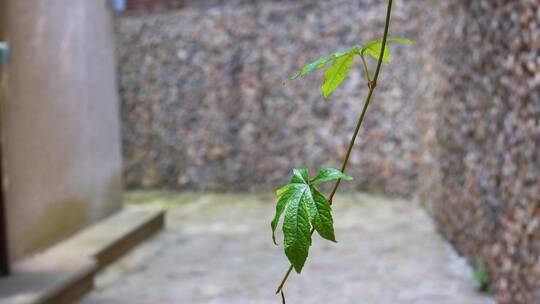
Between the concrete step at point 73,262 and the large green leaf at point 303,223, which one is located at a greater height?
the large green leaf at point 303,223

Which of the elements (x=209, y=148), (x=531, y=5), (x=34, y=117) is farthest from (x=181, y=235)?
(x=531, y=5)

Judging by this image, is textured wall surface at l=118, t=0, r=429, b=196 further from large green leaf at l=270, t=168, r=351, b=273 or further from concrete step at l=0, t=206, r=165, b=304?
large green leaf at l=270, t=168, r=351, b=273

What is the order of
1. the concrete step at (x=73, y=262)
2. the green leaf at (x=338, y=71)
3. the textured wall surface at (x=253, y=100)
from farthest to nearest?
the textured wall surface at (x=253, y=100) < the concrete step at (x=73, y=262) < the green leaf at (x=338, y=71)

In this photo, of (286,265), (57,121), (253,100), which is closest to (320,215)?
(286,265)

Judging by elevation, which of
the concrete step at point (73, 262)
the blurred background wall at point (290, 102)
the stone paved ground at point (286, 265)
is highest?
the blurred background wall at point (290, 102)

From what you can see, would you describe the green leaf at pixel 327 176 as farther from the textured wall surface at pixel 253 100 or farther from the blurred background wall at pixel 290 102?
the textured wall surface at pixel 253 100

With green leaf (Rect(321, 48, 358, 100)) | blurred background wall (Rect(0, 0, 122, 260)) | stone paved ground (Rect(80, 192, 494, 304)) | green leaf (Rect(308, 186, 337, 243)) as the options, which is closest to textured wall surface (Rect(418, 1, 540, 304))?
stone paved ground (Rect(80, 192, 494, 304))

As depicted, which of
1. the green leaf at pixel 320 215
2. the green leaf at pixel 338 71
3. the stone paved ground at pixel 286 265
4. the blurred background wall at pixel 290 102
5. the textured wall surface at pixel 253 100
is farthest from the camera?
the textured wall surface at pixel 253 100

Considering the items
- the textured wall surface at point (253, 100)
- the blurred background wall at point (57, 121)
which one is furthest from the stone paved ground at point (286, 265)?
the textured wall surface at point (253, 100)
